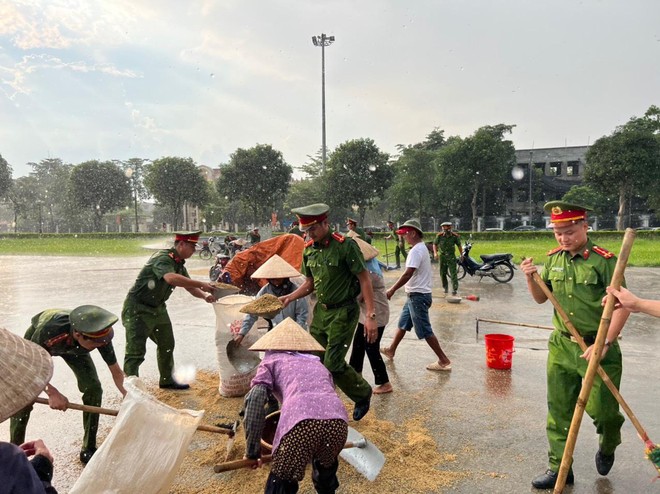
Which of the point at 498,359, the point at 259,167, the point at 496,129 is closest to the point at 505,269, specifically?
the point at 498,359

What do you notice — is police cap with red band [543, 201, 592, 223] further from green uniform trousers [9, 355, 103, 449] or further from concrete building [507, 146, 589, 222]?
concrete building [507, 146, 589, 222]

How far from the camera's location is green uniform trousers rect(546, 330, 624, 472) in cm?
277

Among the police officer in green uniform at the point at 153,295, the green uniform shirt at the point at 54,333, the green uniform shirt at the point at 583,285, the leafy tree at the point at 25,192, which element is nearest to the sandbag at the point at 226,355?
the police officer in green uniform at the point at 153,295

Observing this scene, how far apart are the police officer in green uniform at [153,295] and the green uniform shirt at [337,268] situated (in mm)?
1367

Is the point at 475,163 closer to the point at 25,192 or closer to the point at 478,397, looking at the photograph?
the point at 478,397

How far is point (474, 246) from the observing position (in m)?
27.2

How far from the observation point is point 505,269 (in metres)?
12.5

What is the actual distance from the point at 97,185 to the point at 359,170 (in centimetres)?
2999

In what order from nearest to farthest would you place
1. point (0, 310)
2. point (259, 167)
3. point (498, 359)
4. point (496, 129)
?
point (498, 359) < point (0, 310) < point (259, 167) < point (496, 129)

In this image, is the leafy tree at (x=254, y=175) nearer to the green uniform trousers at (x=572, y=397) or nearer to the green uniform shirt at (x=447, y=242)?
the green uniform shirt at (x=447, y=242)

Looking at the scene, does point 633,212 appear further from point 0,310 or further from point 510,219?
point 0,310

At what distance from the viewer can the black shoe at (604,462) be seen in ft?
9.58

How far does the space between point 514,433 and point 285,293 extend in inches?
86.7

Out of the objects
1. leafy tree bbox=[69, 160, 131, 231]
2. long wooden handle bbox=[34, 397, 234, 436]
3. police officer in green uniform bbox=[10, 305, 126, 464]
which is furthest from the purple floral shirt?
leafy tree bbox=[69, 160, 131, 231]
